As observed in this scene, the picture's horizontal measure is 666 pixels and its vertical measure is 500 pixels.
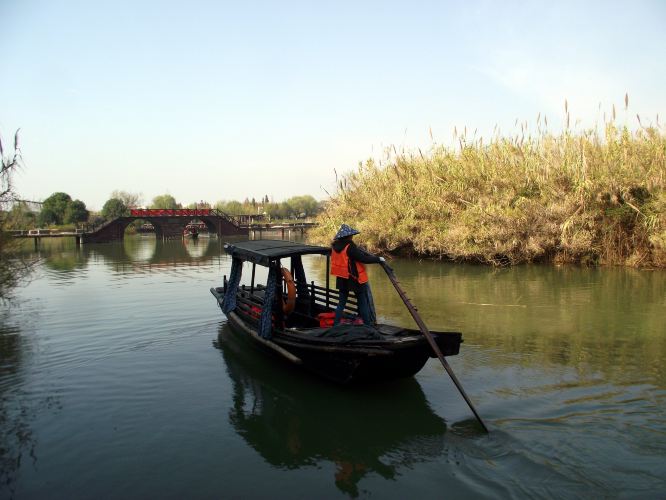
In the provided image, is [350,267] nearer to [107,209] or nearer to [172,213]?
[172,213]

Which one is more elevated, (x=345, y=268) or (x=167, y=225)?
(x=167, y=225)

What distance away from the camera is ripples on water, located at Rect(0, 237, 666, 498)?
490 cm

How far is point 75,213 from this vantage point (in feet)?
205

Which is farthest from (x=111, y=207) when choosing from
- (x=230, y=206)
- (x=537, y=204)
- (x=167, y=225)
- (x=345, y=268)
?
(x=345, y=268)

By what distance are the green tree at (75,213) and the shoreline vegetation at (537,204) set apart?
1950 inches

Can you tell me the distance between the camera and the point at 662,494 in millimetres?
4445

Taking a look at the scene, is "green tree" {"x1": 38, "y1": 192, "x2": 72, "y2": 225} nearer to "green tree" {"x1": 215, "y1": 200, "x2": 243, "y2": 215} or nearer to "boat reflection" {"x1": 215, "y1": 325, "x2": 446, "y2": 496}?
"green tree" {"x1": 215, "y1": 200, "x2": 243, "y2": 215}

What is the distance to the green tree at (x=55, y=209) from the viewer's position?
6138 cm

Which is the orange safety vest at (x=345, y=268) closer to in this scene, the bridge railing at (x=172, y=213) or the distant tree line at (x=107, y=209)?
the distant tree line at (x=107, y=209)

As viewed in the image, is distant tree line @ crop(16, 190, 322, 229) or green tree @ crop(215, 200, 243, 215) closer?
distant tree line @ crop(16, 190, 322, 229)

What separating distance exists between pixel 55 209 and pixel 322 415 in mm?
65680

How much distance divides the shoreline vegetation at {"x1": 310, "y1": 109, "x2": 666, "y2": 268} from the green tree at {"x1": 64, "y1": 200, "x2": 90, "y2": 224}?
49525mm

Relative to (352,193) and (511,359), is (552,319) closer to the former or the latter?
(511,359)

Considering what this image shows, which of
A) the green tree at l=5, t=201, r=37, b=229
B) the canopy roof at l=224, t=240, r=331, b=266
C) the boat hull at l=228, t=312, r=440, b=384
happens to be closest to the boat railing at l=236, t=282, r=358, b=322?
the canopy roof at l=224, t=240, r=331, b=266
